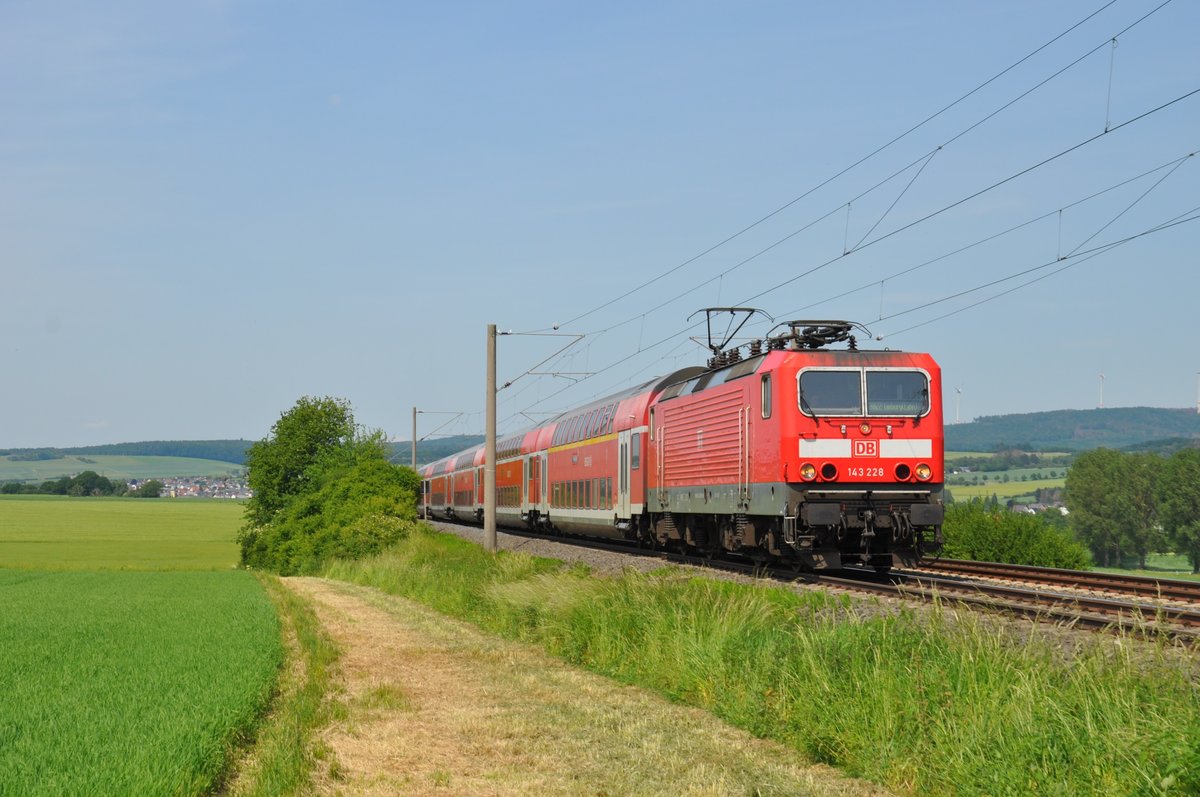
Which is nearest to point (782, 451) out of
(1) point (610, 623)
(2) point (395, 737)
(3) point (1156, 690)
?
(1) point (610, 623)

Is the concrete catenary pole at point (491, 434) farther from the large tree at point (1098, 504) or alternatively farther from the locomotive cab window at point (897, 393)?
→ the large tree at point (1098, 504)

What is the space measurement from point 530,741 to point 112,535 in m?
112

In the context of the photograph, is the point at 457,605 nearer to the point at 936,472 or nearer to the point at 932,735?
the point at 936,472

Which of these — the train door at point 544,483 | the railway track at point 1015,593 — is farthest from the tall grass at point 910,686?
the train door at point 544,483

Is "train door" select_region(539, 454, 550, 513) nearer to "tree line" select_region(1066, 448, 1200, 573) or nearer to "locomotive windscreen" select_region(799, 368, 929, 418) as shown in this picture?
"locomotive windscreen" select_region(799, 368, 929, 418)

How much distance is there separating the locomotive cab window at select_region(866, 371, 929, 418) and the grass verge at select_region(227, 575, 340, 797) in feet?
33.3

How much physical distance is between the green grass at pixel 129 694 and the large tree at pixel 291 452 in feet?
246

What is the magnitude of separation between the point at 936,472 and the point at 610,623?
25.7 ft

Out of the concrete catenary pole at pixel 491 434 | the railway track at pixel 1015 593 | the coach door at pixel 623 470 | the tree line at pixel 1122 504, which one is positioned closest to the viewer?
the railway track at pixel 1015 593

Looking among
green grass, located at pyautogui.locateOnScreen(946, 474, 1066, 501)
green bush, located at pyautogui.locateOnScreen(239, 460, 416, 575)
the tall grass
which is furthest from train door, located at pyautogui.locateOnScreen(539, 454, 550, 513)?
green grass, located at pyautogui.locateOnScreen(946, 474, 1066, 501)

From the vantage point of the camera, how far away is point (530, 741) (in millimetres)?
11188

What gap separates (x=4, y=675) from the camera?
48.2ft

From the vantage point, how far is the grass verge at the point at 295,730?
361 inches

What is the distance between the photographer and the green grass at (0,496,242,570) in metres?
76.2
